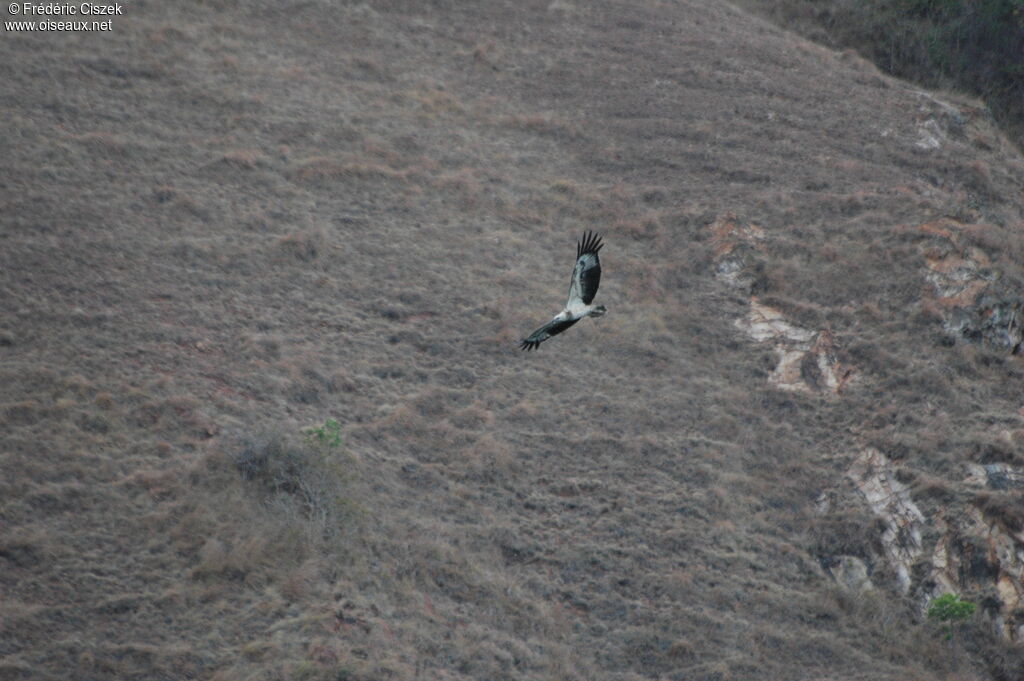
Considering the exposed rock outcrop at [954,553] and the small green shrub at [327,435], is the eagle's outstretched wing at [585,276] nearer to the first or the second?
the small green shrub at [327,435]

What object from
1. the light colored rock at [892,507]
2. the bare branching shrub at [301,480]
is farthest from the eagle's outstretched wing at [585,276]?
the light colored rock at [892,507]

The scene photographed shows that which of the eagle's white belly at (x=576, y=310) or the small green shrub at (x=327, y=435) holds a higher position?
the eagle's white belly at (x=576, y=310)

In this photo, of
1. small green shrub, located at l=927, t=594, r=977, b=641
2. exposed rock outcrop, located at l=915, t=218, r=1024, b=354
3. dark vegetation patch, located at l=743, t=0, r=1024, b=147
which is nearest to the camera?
small green shrub, located at l=927, t=594, r=977, b=641

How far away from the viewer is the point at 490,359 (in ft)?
45.6

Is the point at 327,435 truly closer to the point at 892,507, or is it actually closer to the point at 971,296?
the point at 892,507

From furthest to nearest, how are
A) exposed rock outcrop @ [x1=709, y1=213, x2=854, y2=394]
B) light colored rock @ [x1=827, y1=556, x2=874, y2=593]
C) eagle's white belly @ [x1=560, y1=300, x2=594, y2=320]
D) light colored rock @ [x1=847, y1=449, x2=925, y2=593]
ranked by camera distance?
exposed rock outcrop @ [x1=709, y1=213, x2=854, y2=394], light colored rock @ [x1=847, y1=449, x2=925, y2=593], light colored rock @ [x1=827, y1=556, x2=874, y2=593], eagle's white belly @ [x1=560, y1=300, x2=594, y2=320]

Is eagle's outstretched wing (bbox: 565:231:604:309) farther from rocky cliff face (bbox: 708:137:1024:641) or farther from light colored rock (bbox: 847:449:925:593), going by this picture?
light colored rock (bbox: 847:449:925:593)

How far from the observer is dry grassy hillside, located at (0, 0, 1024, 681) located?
33.8 ft

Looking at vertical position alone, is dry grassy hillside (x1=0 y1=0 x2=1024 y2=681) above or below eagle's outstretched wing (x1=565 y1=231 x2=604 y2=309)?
below

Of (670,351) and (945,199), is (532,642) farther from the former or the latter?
(945,199)

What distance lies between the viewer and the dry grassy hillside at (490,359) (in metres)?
10.3

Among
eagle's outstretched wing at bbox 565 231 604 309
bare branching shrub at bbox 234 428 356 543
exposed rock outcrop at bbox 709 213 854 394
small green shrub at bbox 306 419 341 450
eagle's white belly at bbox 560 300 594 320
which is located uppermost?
eagle's outstretched wing at bbox 565 231 604 309

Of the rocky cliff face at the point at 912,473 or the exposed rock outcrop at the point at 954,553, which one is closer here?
the exposed rock outcrop at the point at 954,553

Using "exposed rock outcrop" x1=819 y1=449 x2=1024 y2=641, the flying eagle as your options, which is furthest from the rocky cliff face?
the flying eagle
